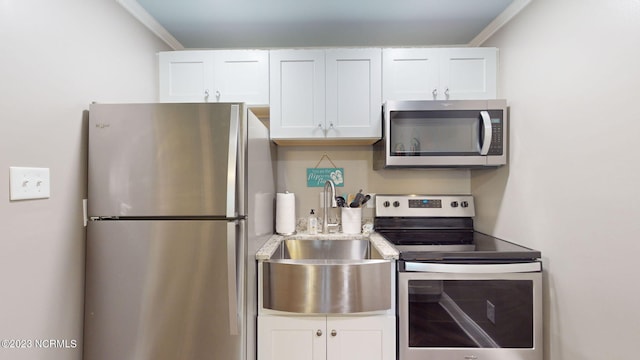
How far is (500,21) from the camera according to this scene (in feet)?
5.87

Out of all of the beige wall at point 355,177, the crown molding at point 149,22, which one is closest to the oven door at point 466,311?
the beige wall at point 355,177

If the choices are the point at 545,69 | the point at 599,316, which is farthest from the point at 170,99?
the point at 599,316

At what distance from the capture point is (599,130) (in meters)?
1.16

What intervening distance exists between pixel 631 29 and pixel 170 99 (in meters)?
2.38

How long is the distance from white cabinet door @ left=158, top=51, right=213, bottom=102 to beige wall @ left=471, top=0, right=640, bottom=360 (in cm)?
201

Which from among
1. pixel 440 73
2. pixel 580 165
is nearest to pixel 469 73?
pixel 440 73

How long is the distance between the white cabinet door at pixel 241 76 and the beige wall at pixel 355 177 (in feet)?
1.68

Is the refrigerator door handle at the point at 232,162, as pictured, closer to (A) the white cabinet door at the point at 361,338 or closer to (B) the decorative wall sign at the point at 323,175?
(A) the white cabinet door at the point at 361,338

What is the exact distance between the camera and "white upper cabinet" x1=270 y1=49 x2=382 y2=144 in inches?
72.1

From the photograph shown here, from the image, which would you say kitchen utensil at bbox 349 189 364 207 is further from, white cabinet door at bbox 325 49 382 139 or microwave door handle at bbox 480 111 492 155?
microwave door handle at bbox 480 111 492 155

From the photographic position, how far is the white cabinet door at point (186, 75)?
187 centimetres

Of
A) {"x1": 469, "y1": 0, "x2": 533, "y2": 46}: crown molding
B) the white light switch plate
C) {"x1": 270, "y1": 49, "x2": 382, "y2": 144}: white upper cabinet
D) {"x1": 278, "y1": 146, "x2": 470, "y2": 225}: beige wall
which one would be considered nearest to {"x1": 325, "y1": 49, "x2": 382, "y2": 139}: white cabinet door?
{"x1": 270, "y1": 49, "x2": 382, "y2": 144}: white upper cabinet

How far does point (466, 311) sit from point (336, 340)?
73cm

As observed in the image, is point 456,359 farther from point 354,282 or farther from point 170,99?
point 170,99
